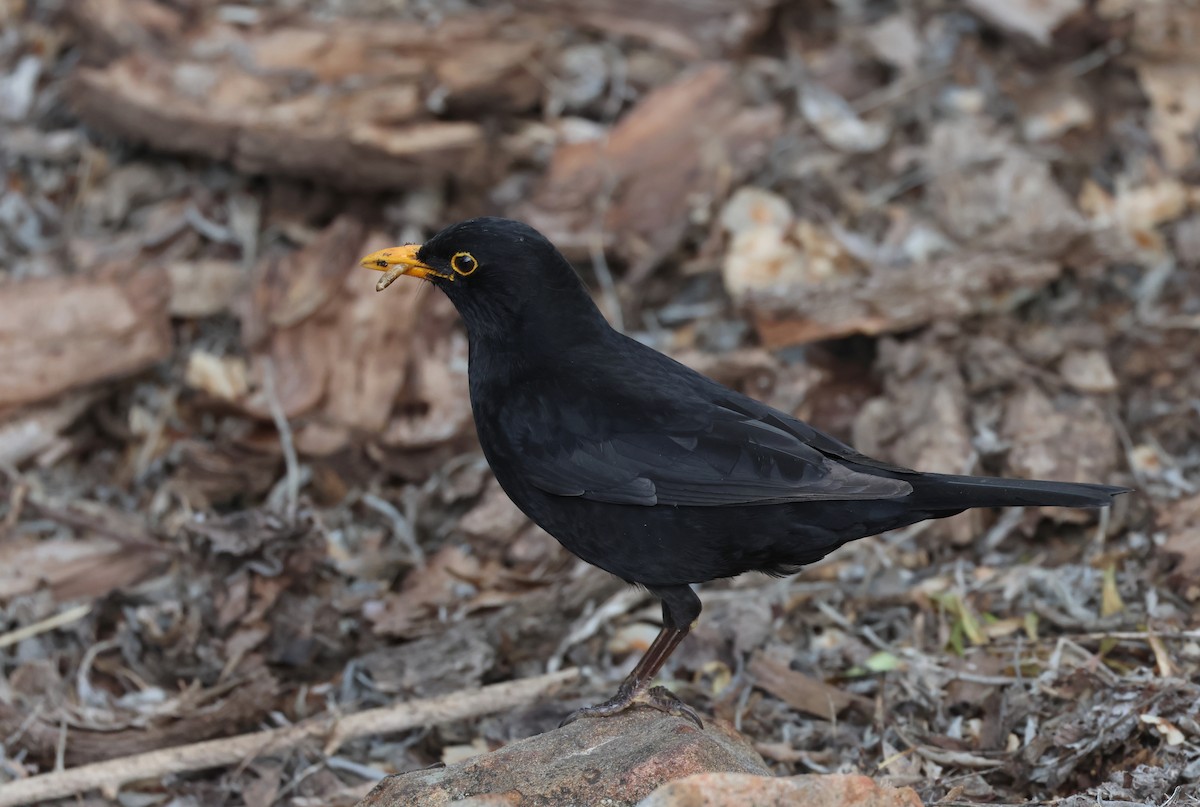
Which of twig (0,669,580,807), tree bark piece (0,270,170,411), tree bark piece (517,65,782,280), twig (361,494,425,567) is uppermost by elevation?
tree bark piece (517,65,782,280)

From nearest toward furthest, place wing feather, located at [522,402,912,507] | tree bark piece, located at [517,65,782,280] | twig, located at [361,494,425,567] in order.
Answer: wing feather, located at [522,402,912,507], twig, located at [361,494,425,567], tree bark piece, located at [517,65,782,280]

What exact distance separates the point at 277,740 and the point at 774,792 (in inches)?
87.0

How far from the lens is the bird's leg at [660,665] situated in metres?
4.40

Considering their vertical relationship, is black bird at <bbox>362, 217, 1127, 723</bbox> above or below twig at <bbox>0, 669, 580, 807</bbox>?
above

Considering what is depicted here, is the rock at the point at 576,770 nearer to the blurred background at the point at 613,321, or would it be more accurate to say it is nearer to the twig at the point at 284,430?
the blurred background at the point at 613,321

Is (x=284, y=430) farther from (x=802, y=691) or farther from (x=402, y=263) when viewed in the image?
(x=802, y=691)

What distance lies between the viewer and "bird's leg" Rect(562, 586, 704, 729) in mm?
4402

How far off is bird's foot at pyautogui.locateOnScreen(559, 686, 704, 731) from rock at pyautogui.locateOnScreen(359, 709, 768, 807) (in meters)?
0.45

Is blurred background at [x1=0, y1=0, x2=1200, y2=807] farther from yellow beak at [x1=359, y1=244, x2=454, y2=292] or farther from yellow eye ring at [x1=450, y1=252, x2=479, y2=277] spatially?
yellow eye ring at [x1=450, y1=252, x2=479, y2=277]

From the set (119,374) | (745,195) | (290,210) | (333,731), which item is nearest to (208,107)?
(290,210)

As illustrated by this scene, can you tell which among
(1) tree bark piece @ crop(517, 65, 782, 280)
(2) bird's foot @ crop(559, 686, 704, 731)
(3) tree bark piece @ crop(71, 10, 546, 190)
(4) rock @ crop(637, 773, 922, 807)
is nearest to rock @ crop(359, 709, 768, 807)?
(4) rock @ crop(637, 773, 922, 807)

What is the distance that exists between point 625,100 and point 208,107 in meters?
2.25

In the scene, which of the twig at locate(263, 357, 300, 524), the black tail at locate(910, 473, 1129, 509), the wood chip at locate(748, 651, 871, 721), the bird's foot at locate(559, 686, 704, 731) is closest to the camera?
the black tail at locate(910, 473, 1129, 509)

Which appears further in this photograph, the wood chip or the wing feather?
the wood chip
